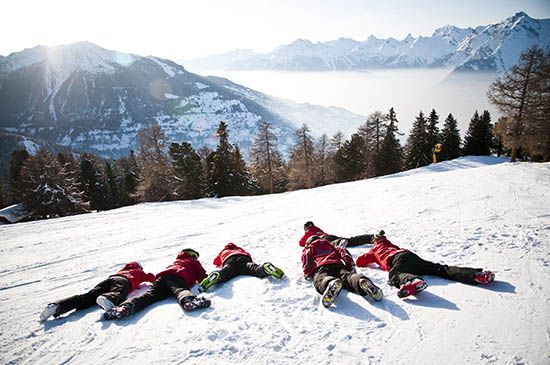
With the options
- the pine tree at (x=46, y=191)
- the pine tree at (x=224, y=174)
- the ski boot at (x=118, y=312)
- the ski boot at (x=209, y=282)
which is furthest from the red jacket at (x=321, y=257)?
the pine tree at (x=46, y=191)

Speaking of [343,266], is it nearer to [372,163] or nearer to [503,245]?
[503,245]

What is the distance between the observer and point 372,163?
134 feet

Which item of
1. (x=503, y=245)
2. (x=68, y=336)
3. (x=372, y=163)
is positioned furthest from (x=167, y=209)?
(x=372, y=163)

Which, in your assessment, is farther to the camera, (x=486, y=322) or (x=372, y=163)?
(x=372, y=163)

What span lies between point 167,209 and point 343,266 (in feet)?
45.8

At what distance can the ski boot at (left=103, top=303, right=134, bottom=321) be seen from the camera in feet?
15.3

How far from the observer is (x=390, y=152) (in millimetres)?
39969

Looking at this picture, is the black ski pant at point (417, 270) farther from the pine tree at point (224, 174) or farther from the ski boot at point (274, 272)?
the pine tree at point (224, 174)

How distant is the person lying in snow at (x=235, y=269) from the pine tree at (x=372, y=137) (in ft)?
120

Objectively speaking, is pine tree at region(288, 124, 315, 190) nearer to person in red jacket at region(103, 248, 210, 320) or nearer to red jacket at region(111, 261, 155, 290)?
person in red jacket at region(103, 248, 210, 320)

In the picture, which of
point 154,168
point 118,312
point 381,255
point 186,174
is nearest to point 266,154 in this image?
point 186,174

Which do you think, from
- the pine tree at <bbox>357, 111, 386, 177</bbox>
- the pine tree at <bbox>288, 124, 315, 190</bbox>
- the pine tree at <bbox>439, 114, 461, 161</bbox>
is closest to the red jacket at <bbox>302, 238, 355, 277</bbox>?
the pine tree at <bbox>288, 124, 315, 190</bbox>

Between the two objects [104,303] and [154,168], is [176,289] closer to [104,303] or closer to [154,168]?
[104,303]

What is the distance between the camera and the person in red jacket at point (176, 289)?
4.71m
